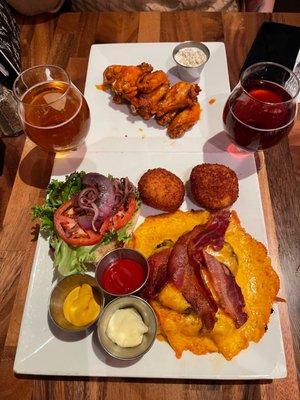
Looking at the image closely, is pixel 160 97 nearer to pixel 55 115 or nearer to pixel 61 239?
pixel 55 115

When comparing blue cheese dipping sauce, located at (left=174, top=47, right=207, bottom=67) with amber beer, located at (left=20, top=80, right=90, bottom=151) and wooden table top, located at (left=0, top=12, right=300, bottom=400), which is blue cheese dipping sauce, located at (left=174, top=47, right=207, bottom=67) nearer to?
wooden table top, located at (left=0, top=12, right=300, bottom=400)

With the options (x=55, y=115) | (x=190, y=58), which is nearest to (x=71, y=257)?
(x=55, y=115)

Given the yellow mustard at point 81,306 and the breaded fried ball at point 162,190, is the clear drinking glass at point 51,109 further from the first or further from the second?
the yellow mustard at point 81,306

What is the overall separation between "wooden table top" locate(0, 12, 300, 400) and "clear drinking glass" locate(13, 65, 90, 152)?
33cm

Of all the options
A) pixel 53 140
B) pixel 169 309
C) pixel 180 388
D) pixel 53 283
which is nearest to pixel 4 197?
pixel 53 140

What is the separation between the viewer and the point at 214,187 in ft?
6.79

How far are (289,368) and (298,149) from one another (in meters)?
1.26

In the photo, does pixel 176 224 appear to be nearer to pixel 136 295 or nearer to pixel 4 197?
pixel 136 295

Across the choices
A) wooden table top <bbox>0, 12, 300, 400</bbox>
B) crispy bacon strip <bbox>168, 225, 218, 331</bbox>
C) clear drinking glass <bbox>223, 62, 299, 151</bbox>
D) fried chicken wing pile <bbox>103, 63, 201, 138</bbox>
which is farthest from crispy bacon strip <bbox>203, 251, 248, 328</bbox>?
fried chicken wing pile <bbox>103, 63, 201, 138</bbox>

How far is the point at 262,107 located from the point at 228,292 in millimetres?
920

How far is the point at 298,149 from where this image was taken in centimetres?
236

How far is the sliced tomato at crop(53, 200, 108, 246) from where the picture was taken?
1.96 meters

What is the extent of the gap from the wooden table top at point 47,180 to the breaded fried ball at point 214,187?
241 millimetres

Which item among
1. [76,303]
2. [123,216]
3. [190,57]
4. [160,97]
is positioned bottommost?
[76,303]
